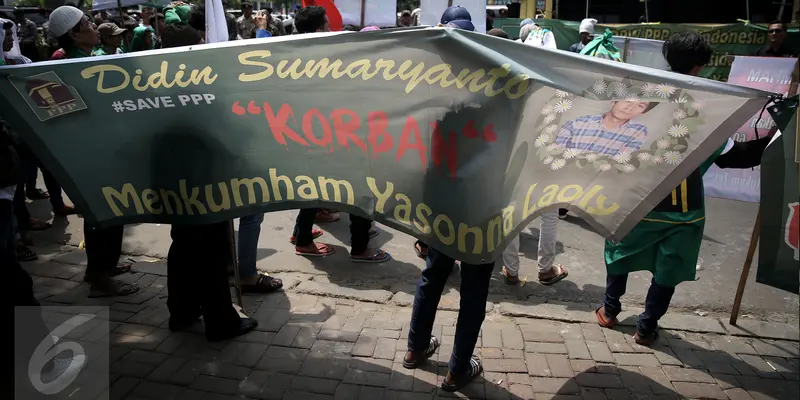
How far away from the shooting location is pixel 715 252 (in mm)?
5004

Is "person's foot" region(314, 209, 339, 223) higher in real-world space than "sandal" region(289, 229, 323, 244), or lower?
higher

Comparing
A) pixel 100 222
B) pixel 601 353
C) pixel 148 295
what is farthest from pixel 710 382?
pixel 148 295

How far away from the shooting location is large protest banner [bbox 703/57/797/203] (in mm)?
5555

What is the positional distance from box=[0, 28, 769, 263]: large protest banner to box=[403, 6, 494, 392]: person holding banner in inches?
17.8

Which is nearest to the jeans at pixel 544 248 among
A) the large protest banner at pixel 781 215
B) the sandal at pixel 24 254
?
the large protest banner at pixel 781 215

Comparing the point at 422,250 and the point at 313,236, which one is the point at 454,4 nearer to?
the point at 422,250

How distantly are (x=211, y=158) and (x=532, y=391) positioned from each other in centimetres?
218

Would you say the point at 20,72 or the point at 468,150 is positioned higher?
the point at 20,72

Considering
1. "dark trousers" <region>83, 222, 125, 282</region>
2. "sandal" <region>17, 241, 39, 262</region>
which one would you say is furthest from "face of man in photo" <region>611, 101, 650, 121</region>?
"sandal" <region>17, 241, 39, 262</region>

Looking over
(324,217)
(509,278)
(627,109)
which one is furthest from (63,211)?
(627,109)

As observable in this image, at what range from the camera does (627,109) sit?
2307 mm

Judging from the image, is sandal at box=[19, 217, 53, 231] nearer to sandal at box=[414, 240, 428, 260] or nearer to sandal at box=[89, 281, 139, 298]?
sandal at box=[89, 281, 139, 298]

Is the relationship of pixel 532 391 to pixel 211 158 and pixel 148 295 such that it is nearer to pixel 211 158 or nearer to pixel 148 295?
pixel 211 158

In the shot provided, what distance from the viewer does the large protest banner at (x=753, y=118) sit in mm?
5555
